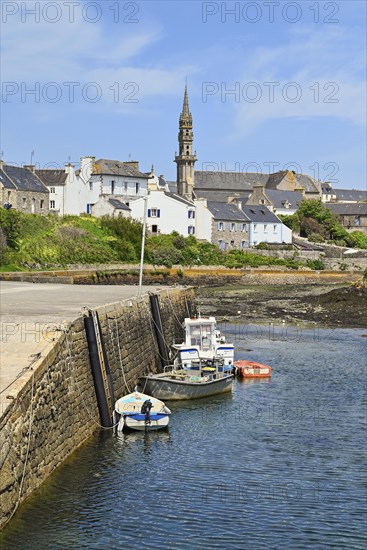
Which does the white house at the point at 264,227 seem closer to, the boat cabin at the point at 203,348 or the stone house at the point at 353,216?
the stone house at the point at 353,216

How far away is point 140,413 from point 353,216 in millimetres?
112403

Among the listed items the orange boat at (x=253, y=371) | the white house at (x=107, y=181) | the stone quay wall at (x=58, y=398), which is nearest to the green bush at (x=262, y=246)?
the white house at (x=107, y=181)

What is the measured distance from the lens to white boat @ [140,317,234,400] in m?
27.5

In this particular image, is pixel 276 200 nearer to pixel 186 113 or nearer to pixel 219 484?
pixel 186 113

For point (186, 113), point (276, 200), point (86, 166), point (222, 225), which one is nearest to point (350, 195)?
point (276, 200)

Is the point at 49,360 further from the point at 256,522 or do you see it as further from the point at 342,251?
the point at 342,251

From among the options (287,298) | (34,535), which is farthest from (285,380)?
(287,298)

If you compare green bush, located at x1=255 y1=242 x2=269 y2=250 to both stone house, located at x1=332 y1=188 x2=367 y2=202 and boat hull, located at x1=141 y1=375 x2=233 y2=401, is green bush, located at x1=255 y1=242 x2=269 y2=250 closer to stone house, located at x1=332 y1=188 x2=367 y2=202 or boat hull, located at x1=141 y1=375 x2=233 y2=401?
stone house, located at x1=332 y1=188 x2=367 y2=202

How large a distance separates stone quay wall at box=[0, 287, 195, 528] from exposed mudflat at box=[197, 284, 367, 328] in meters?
26.7

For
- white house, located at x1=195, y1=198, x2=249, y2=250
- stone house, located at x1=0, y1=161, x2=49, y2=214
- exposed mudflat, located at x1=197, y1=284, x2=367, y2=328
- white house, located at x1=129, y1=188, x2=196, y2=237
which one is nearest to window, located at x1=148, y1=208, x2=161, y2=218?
white house, located at x1=129, y1=188, x2=196, y2=237

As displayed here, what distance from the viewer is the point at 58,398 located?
63.4 ft

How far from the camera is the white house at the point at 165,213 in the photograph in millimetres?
95812

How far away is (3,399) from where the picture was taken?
15523mm

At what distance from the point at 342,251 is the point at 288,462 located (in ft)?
292
